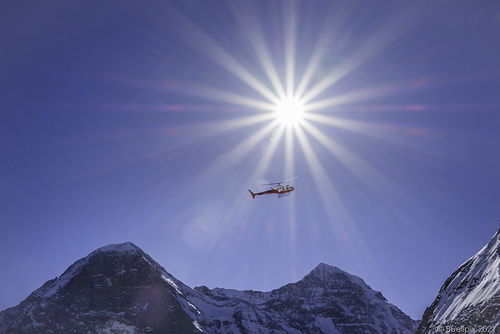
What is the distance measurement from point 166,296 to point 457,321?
185m

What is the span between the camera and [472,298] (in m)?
39.5

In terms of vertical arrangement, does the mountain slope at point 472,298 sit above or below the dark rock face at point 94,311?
below

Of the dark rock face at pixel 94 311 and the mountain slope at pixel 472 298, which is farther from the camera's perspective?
the dark rock face at pixel 94 311

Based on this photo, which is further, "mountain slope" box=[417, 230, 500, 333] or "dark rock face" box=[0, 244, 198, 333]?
"dark rock face" box=[0, 244, 198, 333]

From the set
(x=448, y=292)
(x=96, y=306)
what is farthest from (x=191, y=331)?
(x=448, y=292)

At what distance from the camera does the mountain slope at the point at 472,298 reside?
35.9 metres

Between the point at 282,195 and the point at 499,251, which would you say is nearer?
the point at 499,251

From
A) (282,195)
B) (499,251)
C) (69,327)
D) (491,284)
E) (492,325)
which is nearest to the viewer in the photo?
(492,325)

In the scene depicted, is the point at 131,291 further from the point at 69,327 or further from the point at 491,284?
the point at 491,284

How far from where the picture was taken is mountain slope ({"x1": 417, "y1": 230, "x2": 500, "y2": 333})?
35.9m

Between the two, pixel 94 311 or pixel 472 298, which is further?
pixel 94 311

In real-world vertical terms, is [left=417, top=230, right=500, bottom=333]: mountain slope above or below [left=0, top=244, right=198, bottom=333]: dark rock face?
below

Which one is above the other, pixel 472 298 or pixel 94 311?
pixel 94 311

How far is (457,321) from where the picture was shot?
38594mm
